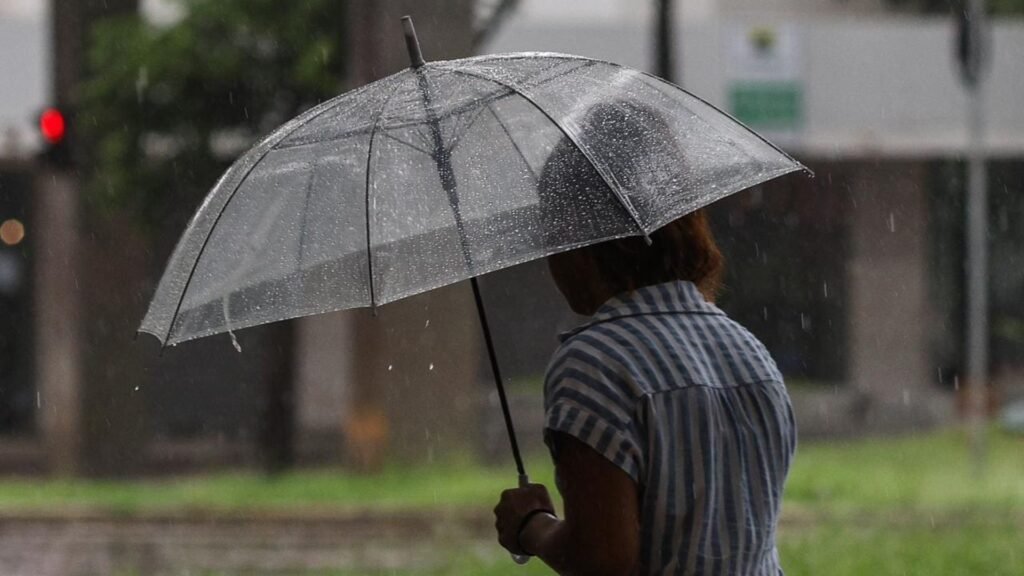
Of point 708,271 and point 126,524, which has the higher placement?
point 708,271

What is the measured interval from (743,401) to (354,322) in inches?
557

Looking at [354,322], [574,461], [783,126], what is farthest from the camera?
[783,126]

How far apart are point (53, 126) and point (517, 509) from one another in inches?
461

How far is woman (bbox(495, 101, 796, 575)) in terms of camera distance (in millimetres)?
2242

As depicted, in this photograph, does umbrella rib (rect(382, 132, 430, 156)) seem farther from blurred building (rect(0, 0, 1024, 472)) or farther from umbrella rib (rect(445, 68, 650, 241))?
blurred building (rect(0, 0, 1024, 472))

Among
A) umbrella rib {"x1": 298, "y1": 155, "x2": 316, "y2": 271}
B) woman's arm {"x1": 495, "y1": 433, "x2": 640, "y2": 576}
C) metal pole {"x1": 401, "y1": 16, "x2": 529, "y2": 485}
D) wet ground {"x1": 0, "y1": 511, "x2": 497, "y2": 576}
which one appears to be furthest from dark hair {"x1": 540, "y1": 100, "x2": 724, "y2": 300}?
wet ground {"x1": 0, "y1": 511, "x2": 497, "y2": 576}

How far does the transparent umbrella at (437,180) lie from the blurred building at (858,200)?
16.9m

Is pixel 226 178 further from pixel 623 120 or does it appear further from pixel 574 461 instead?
pixel 574 461

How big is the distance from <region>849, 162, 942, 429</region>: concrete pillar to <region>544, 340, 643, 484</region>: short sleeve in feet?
69.2

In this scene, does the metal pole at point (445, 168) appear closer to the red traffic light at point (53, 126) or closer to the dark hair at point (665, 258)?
the dark hair at point (665, 258)

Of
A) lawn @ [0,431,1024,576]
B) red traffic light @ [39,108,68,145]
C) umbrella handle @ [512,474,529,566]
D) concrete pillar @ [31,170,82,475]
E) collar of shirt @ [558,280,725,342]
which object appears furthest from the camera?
concrete pillar @ [31,170,82,475]

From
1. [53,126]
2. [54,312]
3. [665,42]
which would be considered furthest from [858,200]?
[53,126]

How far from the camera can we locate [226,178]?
3.30 metres

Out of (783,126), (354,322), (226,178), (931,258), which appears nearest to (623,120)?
(226,178)
